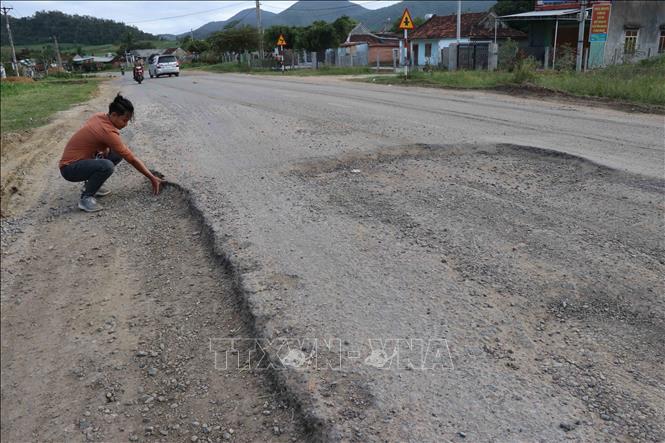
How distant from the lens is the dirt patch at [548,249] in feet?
8.63

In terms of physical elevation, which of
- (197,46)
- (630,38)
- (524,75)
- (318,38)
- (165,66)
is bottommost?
(524,75)

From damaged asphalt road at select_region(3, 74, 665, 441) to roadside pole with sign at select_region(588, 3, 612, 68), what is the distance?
66.2 ft

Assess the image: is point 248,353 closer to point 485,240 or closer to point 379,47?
point 485,240

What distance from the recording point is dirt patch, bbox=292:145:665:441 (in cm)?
263

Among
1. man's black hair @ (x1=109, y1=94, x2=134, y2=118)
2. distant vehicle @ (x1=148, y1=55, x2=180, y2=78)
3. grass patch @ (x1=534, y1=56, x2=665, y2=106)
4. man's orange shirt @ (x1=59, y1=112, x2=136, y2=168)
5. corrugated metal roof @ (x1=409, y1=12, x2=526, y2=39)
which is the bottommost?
grass patch @ (x1=534, y1=56, x2=665, y2=106)

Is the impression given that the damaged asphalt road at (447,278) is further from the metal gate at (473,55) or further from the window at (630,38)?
the window at (630,38)

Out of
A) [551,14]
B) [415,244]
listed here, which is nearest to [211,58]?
[551,14]

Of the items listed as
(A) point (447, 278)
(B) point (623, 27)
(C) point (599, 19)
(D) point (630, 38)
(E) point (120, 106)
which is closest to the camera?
(A) point (447, 278)

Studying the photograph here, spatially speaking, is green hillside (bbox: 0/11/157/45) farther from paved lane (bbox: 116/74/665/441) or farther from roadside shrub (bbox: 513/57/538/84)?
paved lane (bbox: 116/74/665/441)

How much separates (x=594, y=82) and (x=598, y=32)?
13.3 metres

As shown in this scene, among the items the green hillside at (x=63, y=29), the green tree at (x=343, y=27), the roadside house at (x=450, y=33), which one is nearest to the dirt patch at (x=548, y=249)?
the roadside house at (x=450, y=33)

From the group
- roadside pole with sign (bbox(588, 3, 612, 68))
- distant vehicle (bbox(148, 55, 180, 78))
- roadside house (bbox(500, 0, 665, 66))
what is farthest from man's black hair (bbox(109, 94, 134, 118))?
distant vehicle (bbox(148, 55, 180, 78))

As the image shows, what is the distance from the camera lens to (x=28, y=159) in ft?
26.3

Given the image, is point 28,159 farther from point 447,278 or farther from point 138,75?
point 138,75
